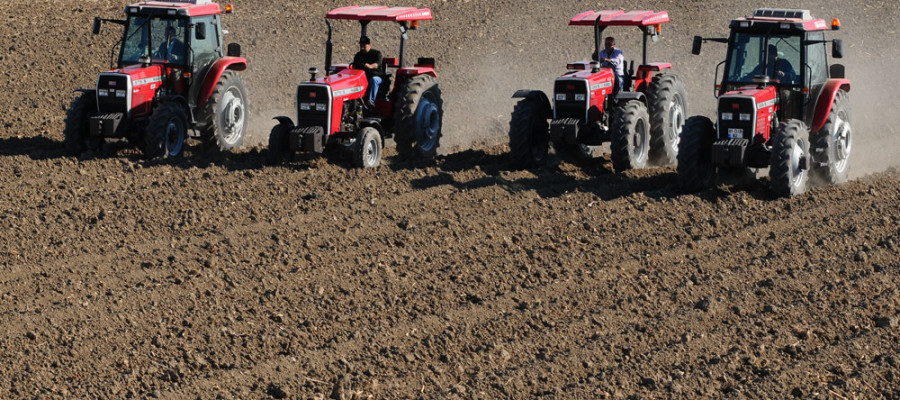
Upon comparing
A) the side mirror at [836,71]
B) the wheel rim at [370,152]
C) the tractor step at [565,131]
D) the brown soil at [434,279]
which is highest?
the side mirror at [836,71]

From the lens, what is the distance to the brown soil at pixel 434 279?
7.79 metres

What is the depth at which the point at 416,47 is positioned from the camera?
2300cm

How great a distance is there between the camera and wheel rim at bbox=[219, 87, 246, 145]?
15.0m

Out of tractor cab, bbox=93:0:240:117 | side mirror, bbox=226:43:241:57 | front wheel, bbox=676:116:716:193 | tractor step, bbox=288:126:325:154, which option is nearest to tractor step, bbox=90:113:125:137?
tractor cab, bbox=93:0:240:117

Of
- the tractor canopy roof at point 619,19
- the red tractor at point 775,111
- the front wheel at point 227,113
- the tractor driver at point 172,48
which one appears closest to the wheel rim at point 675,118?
the tractor canopy roof at point 619,19

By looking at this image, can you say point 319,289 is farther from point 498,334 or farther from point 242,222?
point 242,222

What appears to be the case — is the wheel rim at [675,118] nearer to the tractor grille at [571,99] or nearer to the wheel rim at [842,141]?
the tractor grille at [571,99]

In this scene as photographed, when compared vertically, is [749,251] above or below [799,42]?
below

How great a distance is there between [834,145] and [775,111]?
0.92 meters

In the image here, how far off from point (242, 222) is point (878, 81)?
13.1 metres

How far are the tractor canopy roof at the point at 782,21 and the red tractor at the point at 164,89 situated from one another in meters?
5.70

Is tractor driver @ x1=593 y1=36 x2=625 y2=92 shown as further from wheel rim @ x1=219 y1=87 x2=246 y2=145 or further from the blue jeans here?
wheel rim @ x1=219 y1=87 x2=246 y2=145

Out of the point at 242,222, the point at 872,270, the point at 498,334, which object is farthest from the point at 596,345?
the point at 242,222

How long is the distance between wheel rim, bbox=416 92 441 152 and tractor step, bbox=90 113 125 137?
3.32 meters
